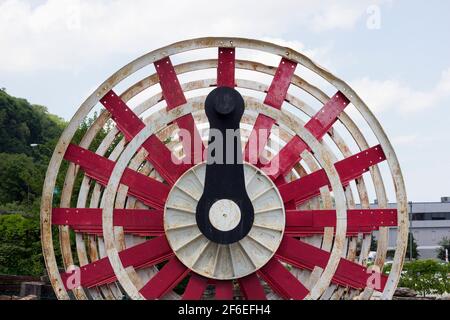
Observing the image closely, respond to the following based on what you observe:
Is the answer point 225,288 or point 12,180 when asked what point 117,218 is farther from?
point 12,180

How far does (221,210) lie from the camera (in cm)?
1459

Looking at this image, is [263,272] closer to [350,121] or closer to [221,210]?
[221,210]

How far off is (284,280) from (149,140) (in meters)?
3.75

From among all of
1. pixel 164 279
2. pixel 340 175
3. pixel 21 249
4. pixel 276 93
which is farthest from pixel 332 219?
pixel 21 249

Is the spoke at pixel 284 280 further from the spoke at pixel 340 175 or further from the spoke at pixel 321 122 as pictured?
the spoke at pixel 321 122

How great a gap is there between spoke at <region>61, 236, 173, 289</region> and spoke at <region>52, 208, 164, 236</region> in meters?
0.31

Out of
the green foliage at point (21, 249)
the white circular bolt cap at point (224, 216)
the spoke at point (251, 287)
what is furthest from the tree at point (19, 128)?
the white circular bolt cap at point (224, 216)

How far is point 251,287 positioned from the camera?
1538 cm

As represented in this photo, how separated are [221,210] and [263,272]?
173cm

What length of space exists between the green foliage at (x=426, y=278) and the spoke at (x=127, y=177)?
1607cm

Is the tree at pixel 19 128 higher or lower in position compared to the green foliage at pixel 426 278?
higher

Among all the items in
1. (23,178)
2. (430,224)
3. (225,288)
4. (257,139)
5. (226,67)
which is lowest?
(225,288)

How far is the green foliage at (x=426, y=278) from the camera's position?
2920 centimetres

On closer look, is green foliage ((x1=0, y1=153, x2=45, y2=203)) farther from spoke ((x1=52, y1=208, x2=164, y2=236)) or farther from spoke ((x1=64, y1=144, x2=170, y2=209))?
spoke ((x1=52, y1=208, x2=164, y2=236))
